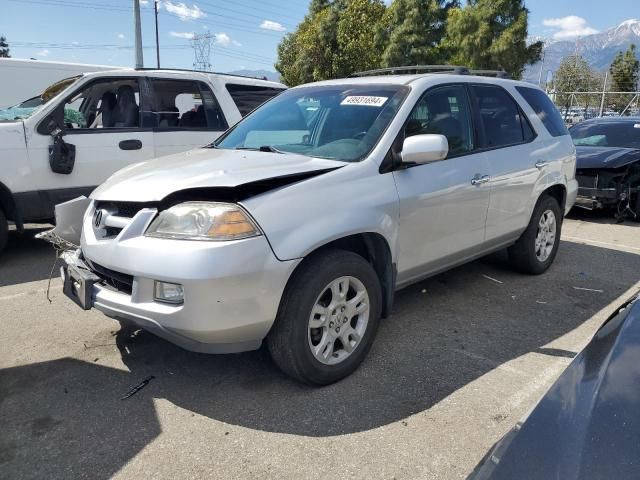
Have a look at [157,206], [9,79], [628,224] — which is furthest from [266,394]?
[9,79]

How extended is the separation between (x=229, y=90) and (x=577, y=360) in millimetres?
5653

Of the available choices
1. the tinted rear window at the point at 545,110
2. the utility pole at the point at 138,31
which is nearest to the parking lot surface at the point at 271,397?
the tinted rear window at the point at 545,110

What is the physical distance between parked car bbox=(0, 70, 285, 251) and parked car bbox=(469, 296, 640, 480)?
5.22 metres

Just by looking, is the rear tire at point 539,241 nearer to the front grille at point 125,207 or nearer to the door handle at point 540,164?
the door handle at point 540,164

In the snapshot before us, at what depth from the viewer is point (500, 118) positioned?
440 cm

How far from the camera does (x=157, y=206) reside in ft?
9.03

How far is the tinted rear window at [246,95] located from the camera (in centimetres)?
658

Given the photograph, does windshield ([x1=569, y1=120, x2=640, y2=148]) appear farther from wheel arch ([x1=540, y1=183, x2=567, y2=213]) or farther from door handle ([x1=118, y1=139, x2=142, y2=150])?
door handle ([x1=118, y1=139, x2=142, y2=150])

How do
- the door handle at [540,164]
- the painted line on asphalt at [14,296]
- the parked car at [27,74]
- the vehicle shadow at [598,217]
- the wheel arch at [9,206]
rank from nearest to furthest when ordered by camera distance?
the painted line on asphalt at [14,296], the door handle at [540,164], the wheel arch at [9,206], the vehicle shadow at [598,217], the parked car at [27,74]

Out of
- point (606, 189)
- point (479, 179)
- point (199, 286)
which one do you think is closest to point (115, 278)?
point (199, 286)

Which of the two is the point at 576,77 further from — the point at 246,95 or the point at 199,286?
the point at 199,286

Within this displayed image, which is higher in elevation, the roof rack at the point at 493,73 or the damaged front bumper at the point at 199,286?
the roof rack at the point at 493,73

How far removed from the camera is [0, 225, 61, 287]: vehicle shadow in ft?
16.1

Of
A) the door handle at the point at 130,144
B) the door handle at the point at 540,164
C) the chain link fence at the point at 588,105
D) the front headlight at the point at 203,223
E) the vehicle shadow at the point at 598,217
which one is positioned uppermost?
the chain link fence at the point at 588,105
